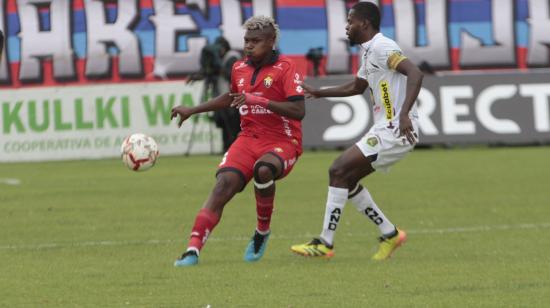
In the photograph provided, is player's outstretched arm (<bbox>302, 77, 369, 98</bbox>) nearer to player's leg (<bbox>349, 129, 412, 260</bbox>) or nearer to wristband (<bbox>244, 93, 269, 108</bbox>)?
player's leg (<bbox>349, 129, 412, 260</bbox>)

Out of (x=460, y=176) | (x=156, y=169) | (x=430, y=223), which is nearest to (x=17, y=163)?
(x=156, y=169)

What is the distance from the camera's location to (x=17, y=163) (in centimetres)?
2809

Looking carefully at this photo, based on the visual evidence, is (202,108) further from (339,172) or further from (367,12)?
(367,12)

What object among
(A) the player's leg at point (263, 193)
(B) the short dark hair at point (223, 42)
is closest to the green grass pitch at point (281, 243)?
(A) the player's leg at point (263, 193)

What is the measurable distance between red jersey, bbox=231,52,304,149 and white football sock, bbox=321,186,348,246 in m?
0.54

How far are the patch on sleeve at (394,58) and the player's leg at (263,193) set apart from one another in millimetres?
1148

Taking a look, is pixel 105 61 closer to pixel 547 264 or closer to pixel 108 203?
pixel 108 203

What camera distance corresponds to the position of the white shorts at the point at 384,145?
11.8 m

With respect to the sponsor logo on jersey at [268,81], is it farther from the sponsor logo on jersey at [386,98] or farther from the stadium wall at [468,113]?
the stadium wall at [468,113]

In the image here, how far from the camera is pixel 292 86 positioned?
11.7 meters

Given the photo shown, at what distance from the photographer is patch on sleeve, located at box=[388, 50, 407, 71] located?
1155 cm

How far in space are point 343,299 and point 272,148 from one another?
109 inches

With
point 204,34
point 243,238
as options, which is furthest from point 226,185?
point 204,34

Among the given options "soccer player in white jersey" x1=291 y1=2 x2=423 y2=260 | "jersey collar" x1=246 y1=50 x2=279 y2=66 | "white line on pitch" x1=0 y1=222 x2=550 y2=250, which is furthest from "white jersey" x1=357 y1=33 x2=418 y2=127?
"white line on pitch" x1=0 y1=222 x2=550 y2=250
